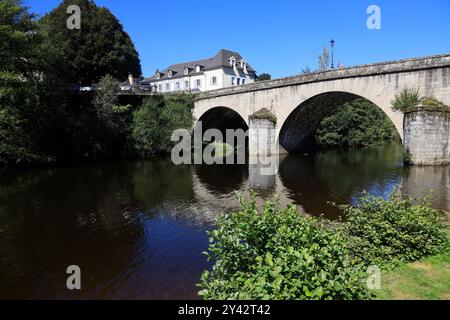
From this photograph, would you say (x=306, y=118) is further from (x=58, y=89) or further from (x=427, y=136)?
(x=58, y=89)

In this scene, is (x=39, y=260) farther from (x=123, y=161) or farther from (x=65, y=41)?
(x=65, y=41)

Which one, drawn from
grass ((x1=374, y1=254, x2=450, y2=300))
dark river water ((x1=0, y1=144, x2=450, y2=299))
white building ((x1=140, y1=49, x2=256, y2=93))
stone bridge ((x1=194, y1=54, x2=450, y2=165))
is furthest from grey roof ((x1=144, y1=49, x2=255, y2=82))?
grass ((x1=374, y1=254, x2=450, y2=300))

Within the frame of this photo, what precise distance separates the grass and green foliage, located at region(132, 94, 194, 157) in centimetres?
3343

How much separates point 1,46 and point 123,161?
15320 millimetres

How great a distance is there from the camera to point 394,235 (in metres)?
8.56

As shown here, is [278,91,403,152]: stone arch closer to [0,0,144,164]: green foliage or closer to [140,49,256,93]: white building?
[0,0,144,164]: green foliage

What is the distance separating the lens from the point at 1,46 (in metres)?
25.2

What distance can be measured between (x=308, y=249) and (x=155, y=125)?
34571 mm

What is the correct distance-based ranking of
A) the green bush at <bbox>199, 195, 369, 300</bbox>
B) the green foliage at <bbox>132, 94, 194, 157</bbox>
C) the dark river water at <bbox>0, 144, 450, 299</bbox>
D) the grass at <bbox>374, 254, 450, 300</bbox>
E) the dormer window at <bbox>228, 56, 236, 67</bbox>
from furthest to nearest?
the dormer window at <bbox>228, 56, 236, 67</bbox>, the green foliage at <bbox>132, 94, 194, 157</bbox>, the dark river water at <bbox>0, 144, 450, 299</bbox>, the grass at <bbox>374, 254, 450, 300</bbox>, the green bush at <bbox>199, 195, 369, 300</bbox>

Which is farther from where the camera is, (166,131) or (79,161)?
(166,131)

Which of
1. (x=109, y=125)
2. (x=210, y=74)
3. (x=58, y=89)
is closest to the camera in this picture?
(x=58, y=89)

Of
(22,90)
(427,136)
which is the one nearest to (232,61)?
(22,90)

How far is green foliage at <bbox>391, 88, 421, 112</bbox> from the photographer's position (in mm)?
24734
